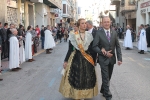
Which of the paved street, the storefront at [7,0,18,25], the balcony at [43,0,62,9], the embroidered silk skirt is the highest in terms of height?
the balcony at [43,0,62,9]

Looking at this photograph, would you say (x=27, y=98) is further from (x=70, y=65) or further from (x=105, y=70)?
(x=105, y=70)

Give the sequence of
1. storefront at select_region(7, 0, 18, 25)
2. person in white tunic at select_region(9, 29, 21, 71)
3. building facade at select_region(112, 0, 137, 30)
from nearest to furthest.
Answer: person in white tunic at select_region(9, 29, 21, 71)
storefront at select_region(7, 0, 18, 25)
building facade at select_region(112, 0, 137, 30)

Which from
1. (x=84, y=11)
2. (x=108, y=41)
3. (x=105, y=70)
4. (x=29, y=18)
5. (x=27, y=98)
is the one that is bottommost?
(x=27, y=98)

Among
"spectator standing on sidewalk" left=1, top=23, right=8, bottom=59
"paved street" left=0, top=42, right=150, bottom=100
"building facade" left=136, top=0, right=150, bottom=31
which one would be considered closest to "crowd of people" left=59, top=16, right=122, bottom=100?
"paved street" left=0, top=42, right=150, bottom=100

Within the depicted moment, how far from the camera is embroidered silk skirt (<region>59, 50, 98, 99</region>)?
5.86m

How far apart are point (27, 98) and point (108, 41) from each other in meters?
2.60

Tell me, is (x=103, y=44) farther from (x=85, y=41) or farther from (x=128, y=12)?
(x=128, y=12)

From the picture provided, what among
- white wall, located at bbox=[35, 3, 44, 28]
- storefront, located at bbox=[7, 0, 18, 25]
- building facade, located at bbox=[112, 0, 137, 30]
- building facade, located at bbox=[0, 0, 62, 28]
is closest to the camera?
building facade, located at bbox=[0, 0, 62, 28]

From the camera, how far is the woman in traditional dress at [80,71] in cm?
588

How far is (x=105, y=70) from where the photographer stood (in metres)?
5.96

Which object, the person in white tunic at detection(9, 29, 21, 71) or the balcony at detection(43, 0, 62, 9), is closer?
the person in white tunic at detection(9, 29, 21, 71)

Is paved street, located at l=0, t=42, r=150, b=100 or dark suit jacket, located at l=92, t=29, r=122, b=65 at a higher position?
dark suit jacket, located at l=92, t=29, r=122, b=65

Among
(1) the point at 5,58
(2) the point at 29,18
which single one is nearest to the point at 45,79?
(1) the point at 5,58

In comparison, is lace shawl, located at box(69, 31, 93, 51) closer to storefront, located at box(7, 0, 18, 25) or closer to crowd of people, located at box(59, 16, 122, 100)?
crowd of people, located at box(59, 16, 122, 100)
